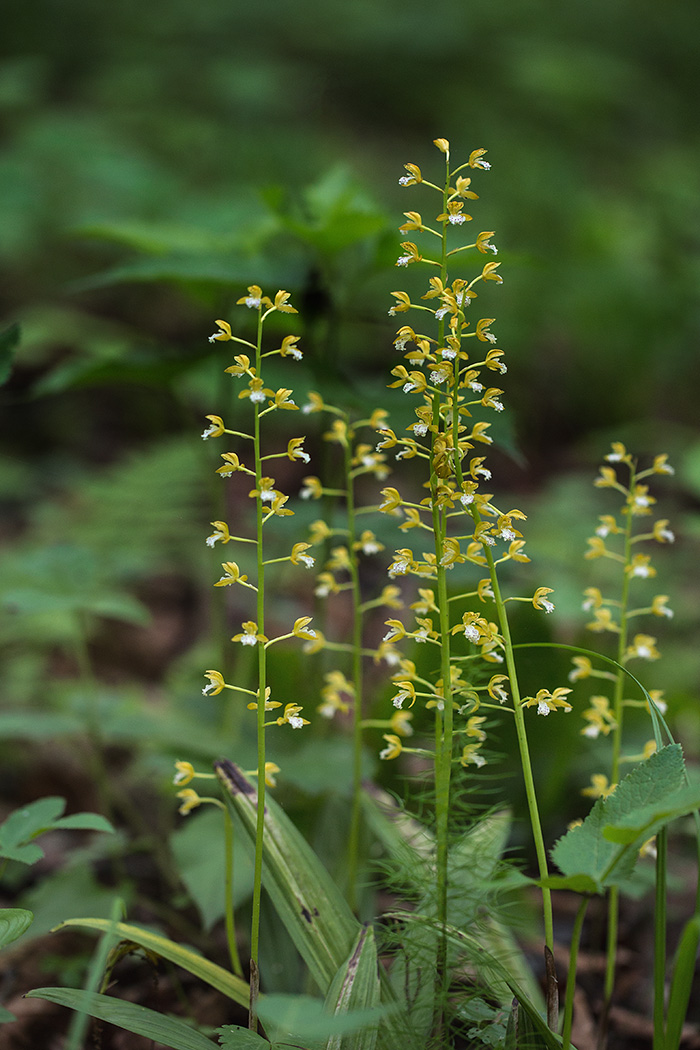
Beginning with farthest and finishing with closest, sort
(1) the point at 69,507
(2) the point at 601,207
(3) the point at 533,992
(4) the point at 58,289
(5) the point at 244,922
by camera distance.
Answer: (2) the point at 601,207
(4) the point at 58,289
(1) the point at 69,507
(5) the point at 244,922
(3) the point at 533,992

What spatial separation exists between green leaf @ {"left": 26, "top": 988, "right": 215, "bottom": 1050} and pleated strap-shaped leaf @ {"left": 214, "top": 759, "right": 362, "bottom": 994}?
18cm

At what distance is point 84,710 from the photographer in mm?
1922

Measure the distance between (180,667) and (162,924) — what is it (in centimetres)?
111

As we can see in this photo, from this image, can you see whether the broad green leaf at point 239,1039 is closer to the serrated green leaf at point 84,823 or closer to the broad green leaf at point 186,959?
the broad green leaf at point 186,959

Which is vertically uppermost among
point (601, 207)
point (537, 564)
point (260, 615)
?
point (601, 207)

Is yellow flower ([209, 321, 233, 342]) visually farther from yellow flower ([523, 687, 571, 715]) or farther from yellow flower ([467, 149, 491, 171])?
yellow flower ([523, 687, 571, 715])

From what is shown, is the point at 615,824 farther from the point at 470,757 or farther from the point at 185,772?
the point at 185,772

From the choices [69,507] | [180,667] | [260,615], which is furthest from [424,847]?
[69,507]

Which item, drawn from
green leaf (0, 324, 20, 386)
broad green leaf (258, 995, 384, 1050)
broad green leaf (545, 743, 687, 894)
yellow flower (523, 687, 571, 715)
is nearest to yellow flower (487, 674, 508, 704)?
yellow flower (523, 687, 571, 715)

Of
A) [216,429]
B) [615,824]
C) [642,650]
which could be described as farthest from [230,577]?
[642,650]

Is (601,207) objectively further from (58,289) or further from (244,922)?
(244,922)

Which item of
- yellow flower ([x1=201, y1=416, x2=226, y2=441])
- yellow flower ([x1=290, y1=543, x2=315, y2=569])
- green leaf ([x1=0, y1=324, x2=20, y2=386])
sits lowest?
yellow flower ([x1=290, y1=543, x2=315, y2=569])

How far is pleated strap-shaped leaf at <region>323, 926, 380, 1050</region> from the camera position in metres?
1.00

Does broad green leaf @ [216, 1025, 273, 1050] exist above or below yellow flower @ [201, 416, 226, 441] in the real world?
below
